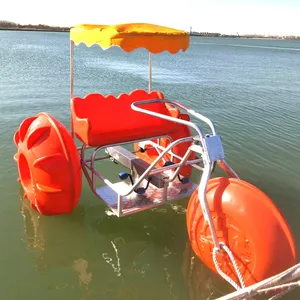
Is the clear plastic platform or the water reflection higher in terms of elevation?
the clear plastic platform

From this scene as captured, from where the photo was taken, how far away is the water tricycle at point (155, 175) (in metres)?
3.64

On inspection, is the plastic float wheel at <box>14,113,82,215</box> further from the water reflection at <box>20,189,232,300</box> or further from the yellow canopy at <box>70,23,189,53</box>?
the yellow canopy at <box>70,23,189,53</box>

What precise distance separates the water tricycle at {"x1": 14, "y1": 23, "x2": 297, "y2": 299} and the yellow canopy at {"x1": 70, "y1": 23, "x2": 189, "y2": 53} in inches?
0.5

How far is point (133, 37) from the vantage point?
449 centimetres

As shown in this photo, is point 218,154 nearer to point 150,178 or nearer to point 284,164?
point 150,178

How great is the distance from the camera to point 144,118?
5801 mm

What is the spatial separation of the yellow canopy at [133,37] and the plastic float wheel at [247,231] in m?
1.95

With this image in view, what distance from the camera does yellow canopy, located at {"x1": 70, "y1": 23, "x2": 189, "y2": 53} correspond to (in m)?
4.46

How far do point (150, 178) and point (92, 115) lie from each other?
1.32 meters

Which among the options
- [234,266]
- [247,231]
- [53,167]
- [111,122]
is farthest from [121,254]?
[111,122]

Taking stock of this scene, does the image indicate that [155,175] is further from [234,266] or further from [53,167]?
[234,266]

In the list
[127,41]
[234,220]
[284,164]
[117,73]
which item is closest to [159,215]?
[234,220]

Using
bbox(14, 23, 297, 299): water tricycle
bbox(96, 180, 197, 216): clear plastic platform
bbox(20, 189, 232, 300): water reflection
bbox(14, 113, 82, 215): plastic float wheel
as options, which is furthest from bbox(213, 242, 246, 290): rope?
bbox(14, 113, 82, 215): plastic float wheel

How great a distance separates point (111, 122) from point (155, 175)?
1.11 m
